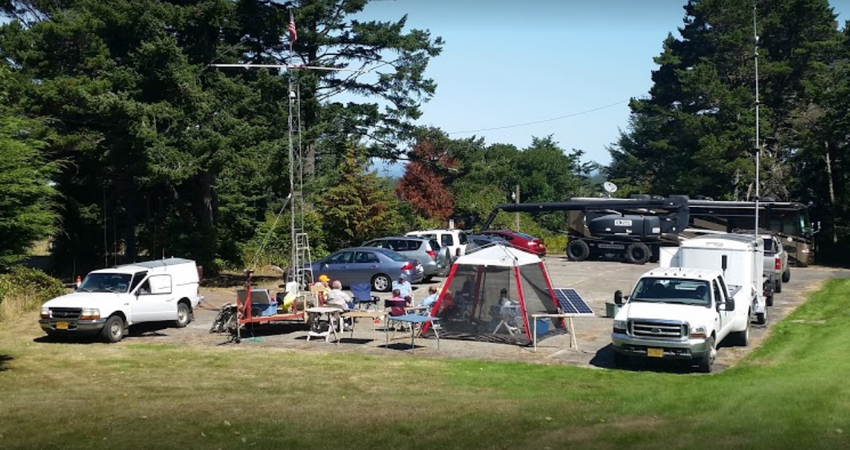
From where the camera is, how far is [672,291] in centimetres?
1503

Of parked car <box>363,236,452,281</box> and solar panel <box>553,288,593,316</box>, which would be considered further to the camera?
parked car <box>363,236,452,281</box>

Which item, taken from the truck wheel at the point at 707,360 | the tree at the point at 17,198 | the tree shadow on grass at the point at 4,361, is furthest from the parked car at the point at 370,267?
the truck wheel at the point at 707,360

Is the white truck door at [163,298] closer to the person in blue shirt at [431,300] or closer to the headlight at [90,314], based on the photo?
the headlight at [90,314]

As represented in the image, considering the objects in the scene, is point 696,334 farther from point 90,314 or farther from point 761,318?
point 90,314

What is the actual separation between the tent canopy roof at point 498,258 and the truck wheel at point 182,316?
286 inches

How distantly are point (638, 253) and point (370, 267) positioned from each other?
1576cm

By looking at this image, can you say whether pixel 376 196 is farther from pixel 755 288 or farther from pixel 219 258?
pixel 755 288

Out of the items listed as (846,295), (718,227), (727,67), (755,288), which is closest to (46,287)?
(755,288)

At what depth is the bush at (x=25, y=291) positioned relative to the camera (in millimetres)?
21359

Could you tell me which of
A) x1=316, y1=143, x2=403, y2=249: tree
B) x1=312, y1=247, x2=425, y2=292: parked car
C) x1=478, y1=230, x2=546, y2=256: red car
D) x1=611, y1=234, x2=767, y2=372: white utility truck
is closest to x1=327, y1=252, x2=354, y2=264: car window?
x1=312, y1=247, x2=425, y2=292: parked car

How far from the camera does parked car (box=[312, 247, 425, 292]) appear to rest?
25969mm

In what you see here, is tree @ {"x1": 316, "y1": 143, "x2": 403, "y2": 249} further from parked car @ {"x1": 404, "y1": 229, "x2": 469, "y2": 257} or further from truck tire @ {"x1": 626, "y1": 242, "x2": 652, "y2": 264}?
truck tire @ {"x1": 626, "y1": 242, "x2": 652, "y2": 264}

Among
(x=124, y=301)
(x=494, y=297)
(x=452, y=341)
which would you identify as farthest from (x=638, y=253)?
(x=124, y=301)

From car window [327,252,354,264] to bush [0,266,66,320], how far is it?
26.6 ft
